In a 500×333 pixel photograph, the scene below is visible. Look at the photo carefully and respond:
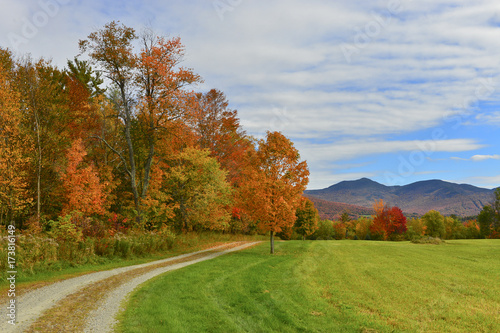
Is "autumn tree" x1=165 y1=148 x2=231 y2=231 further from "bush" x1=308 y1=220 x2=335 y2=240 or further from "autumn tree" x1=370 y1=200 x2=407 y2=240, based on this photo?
"bush" x1=308 y1=220 x2=335 y2=240

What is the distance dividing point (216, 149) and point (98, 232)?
68.4 ft

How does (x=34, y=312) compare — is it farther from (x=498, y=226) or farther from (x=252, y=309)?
(x=498, y=226)

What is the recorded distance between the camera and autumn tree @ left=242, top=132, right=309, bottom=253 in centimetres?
2086

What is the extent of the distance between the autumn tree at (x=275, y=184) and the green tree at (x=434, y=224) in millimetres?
50279

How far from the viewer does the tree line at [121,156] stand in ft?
65.5

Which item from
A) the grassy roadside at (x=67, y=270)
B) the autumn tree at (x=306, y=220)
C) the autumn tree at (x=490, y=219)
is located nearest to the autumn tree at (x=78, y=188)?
the grassy roadside at (x=67, y=270)

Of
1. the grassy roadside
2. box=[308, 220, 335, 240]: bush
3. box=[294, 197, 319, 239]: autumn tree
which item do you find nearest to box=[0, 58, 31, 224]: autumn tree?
the grassy roadside

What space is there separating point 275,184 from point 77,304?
14290 mm

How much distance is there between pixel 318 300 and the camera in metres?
10.2

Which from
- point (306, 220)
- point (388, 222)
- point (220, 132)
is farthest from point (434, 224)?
point (220, 132)

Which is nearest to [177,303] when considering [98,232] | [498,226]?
[98,232]

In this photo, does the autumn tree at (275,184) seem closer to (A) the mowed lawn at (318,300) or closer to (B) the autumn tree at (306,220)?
(A) the mowed lawn at (318,300)

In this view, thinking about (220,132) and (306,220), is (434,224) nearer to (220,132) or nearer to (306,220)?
(306,220)

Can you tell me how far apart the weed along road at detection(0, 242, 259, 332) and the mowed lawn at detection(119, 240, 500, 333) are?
639 millimetres
